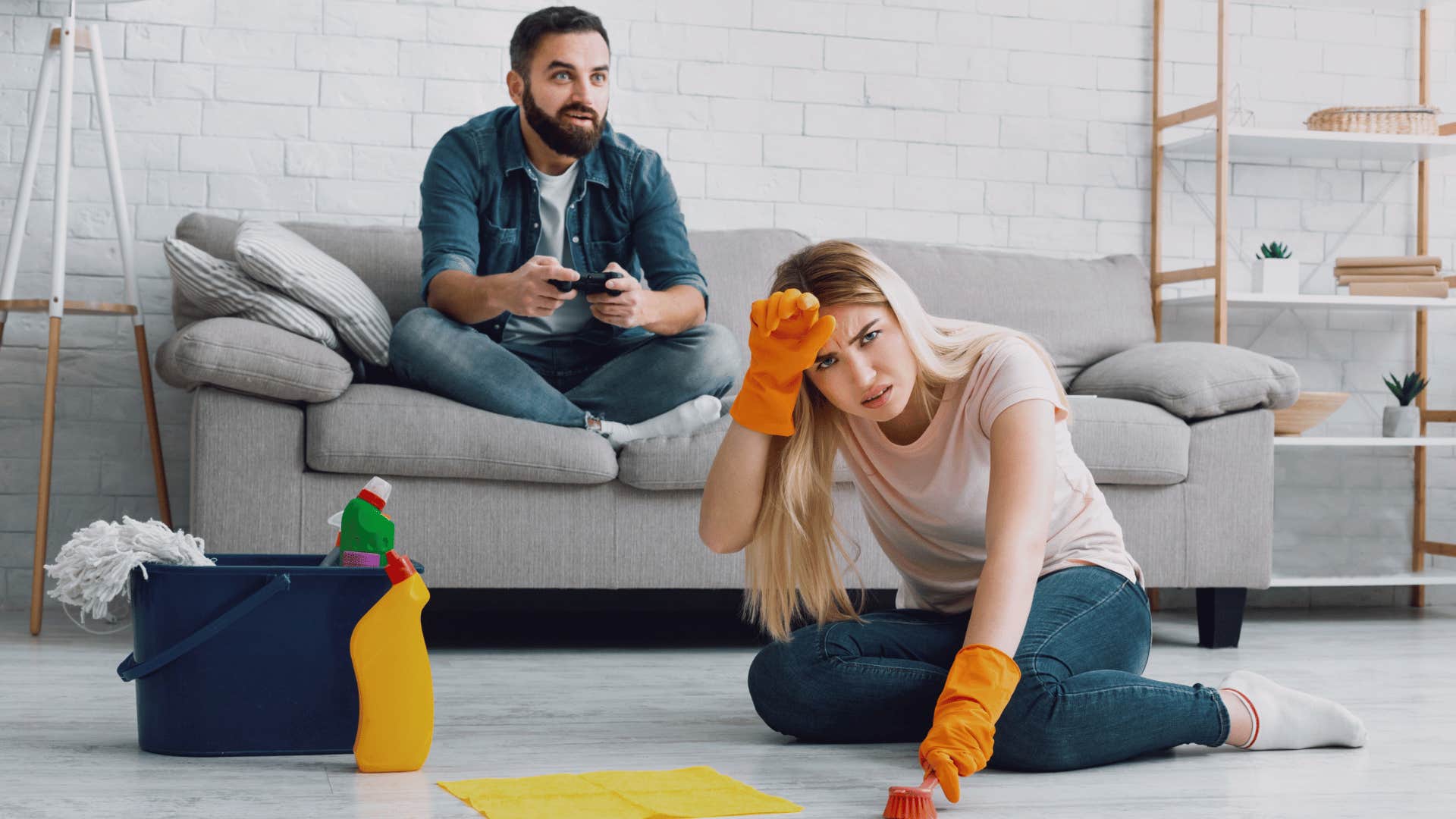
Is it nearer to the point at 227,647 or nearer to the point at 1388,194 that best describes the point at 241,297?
the point at 227,647

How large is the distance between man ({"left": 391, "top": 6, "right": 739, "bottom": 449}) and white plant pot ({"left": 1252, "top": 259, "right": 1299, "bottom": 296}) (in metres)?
1.50

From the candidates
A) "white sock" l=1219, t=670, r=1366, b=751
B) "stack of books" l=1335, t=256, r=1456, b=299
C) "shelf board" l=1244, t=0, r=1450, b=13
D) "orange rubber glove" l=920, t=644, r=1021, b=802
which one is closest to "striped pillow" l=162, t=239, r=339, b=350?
"orange rubber glove" l=920, t=644, r=1021, b=802

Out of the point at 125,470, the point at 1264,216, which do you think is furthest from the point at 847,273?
the point at 1264,216

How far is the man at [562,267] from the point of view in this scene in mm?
2455

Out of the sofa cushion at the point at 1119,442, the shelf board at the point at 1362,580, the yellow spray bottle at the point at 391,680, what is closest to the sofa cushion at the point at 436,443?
the sofa cushion at the point at 1119,442

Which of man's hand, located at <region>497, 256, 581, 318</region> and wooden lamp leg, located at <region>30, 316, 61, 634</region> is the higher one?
man's hand, located at <region>497, 256, 581, 318</region>

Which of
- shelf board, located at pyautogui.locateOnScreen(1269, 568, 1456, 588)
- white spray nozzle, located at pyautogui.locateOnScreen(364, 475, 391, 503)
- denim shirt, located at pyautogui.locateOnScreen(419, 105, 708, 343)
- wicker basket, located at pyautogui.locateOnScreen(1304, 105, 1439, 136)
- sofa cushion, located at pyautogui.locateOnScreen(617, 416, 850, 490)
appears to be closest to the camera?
white spray nozzle, located at pyautogui.locateOnScreen(364, 475, 391, 503)

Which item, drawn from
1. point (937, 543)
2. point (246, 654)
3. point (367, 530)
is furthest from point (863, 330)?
point (246, 654)

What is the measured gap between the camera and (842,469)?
2535mm

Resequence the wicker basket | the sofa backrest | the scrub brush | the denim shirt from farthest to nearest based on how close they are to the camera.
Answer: the wicker basket < the sofa backrest < the denim shirt < the scrub brush

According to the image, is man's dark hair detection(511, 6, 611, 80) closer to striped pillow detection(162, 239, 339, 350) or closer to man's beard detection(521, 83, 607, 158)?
man's beard detection(521, 83, 607, 158)

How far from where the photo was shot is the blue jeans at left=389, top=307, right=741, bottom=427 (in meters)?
2.45

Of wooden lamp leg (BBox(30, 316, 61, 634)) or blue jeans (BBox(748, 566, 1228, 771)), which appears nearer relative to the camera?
blue jeans (BBox(748, 566, 1228, 771))

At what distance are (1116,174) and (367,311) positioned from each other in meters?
2.08
